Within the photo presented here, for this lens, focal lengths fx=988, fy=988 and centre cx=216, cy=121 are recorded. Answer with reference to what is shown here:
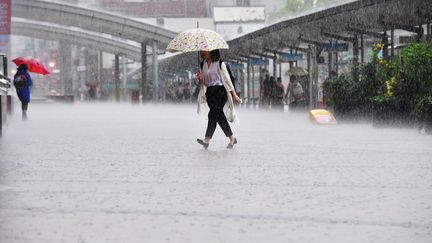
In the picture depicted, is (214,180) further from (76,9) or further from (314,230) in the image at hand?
(76,9)

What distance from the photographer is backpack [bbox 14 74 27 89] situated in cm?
2736

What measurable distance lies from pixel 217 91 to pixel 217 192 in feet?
20.1

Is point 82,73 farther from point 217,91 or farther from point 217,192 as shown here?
point 217,192

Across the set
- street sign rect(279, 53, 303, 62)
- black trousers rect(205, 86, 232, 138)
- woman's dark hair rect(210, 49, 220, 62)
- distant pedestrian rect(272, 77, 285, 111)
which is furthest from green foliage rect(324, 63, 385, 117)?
distant pedestrian rect(272, 77, 285, 111)

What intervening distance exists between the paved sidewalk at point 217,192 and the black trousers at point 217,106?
357 millimetres

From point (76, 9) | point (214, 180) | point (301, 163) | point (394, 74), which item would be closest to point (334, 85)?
point (394, 74)

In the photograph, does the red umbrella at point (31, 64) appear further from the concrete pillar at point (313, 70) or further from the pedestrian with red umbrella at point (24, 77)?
the concrete pillar at point (313, 70)

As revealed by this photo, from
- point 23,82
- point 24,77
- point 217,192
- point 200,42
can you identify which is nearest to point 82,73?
point 24,77

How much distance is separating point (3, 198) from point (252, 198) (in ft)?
7.24

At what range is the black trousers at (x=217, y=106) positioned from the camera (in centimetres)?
1520

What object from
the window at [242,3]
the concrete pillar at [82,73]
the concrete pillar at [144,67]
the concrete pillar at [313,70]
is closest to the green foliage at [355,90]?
the concrete pillar at [313,70]

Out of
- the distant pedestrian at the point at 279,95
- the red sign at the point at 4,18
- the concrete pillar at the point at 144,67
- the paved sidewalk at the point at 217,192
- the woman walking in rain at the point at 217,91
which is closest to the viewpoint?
the paved sidewalk at the point at 217,192

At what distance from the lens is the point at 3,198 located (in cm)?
877

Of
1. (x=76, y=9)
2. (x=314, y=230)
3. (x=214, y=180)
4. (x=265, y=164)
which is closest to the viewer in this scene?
(x=314, y=230)
